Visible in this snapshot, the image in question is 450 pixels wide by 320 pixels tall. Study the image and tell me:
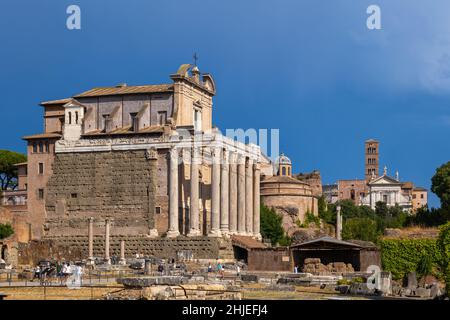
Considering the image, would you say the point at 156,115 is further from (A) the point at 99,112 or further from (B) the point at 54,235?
(B) the point at 54,235

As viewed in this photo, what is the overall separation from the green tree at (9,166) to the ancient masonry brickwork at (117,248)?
128 feet

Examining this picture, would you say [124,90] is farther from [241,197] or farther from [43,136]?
[241,197]

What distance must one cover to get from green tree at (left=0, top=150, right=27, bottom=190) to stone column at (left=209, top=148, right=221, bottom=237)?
4564 centimetres

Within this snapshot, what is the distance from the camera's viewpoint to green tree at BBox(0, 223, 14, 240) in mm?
81688

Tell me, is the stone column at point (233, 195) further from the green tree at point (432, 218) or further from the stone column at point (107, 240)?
the green tree at point (432, 218)

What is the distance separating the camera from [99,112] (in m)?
88.7

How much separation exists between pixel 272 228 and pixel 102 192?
1947 cm

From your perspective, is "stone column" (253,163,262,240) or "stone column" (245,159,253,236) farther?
"stone column" (253,163,262,240)

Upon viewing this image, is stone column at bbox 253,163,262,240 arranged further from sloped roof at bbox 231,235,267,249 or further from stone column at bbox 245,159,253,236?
sloped roof at bbox 231,235,267,249

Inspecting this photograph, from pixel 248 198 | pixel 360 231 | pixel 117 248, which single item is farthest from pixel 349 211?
pixel 117 248

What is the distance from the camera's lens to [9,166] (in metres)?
122

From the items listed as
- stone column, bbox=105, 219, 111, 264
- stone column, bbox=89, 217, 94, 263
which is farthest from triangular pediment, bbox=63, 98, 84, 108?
stone column, bbox=105, 219, 111, 264

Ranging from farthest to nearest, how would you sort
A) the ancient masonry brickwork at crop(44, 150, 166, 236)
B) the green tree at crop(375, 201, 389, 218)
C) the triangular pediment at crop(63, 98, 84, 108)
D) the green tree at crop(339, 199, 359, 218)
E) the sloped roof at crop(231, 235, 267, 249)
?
the green tree at crop(375, 201, 389, 218), the green tree at crop(339, 199, 359, 218), the triangular pediment at crop(63, 98, 84, 108), the ancient masonry brickwork at crop(44, 150, 166, 236), the sloped roof at crop(231, 235, 267, 249)

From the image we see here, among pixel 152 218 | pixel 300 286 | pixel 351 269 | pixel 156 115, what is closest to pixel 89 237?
pixel 152 218
